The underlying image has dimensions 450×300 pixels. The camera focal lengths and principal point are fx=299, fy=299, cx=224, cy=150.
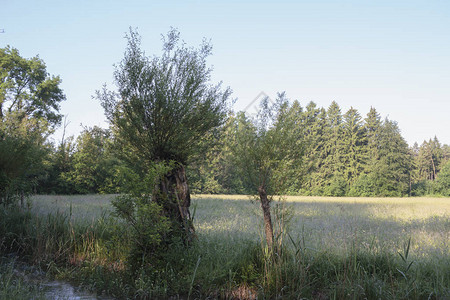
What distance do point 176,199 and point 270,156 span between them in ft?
7.89

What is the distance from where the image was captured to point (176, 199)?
6.51 metres

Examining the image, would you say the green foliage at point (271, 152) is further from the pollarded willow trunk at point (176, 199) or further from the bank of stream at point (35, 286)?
the bank of stream at point (35, 286)

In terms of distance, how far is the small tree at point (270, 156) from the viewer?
5246 millimetres

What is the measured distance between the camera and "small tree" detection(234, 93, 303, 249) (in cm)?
525

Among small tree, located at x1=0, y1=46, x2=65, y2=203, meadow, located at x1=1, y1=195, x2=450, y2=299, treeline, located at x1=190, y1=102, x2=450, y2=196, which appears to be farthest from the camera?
treeline, located at x1=190, y1=102, x2=450, y2=196

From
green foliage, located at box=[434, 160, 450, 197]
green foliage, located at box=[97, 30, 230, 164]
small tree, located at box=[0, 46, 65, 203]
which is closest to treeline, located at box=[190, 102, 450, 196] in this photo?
green foliage, located at box=[434, 160, 450, 197]

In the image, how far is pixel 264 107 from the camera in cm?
588

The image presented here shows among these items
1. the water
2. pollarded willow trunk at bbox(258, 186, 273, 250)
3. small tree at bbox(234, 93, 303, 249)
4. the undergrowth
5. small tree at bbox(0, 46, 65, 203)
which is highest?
small tree at bbox(0, 46, 65, 203)

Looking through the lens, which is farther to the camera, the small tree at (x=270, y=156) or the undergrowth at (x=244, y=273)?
the small tree at (x=270, y=156)

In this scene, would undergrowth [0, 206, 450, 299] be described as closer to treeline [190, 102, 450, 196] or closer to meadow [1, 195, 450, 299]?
meadow [1, 195, 450, 299]

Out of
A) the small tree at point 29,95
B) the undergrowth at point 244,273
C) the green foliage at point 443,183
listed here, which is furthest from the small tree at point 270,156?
the green foliage at point 443,183

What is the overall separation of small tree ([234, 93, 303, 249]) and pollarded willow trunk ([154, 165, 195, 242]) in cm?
184

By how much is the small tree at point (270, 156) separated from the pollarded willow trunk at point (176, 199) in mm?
1838

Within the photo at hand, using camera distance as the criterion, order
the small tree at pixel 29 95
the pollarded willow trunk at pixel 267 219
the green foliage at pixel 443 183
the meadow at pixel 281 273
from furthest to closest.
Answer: the green foliage at pixel 443 183 → the small tree at pixel 29 95 → the pollarded willow trunk at pixel 267 219 → the meadow at pixel 281 273
